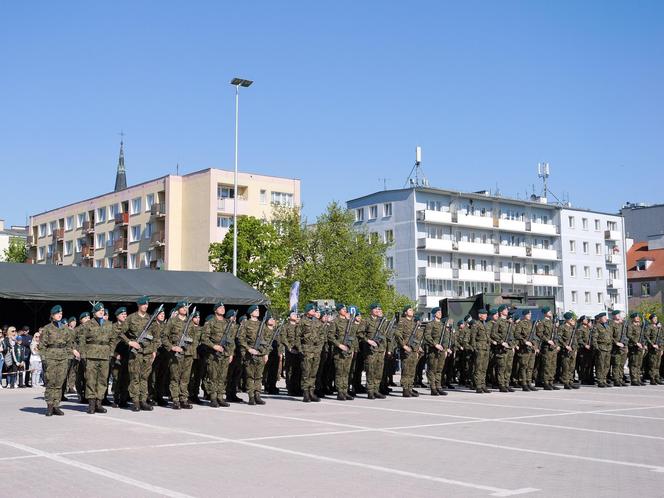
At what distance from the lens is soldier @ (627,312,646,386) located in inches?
857

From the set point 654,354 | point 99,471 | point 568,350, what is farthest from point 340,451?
point 654,354

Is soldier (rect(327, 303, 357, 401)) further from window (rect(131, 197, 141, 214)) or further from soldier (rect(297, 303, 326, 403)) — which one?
window (rect(131, 197, 141, 214))

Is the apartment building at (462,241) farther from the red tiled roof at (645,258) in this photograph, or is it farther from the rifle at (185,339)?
the rifle at (185,339)

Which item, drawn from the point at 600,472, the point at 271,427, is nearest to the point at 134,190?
the point at 271,427

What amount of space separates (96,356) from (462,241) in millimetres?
61588

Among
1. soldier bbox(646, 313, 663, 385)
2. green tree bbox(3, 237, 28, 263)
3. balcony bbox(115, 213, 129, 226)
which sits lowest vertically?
soldier bbox(646, 313, 663, 385)

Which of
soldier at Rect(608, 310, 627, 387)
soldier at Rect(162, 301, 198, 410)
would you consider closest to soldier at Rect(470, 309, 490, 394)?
soldier at Rect(608, 310, 627, 387)

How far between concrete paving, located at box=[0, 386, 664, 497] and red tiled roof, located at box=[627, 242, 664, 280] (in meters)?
77.7

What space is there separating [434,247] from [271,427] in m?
59.4

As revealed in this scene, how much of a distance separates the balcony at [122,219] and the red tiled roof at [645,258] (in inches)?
2139

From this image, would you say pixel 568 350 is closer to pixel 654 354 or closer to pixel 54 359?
pixel 654 354

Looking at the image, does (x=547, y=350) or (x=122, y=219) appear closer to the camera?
(x=547, y=350)

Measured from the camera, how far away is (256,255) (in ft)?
156

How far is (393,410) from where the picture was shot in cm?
1474
